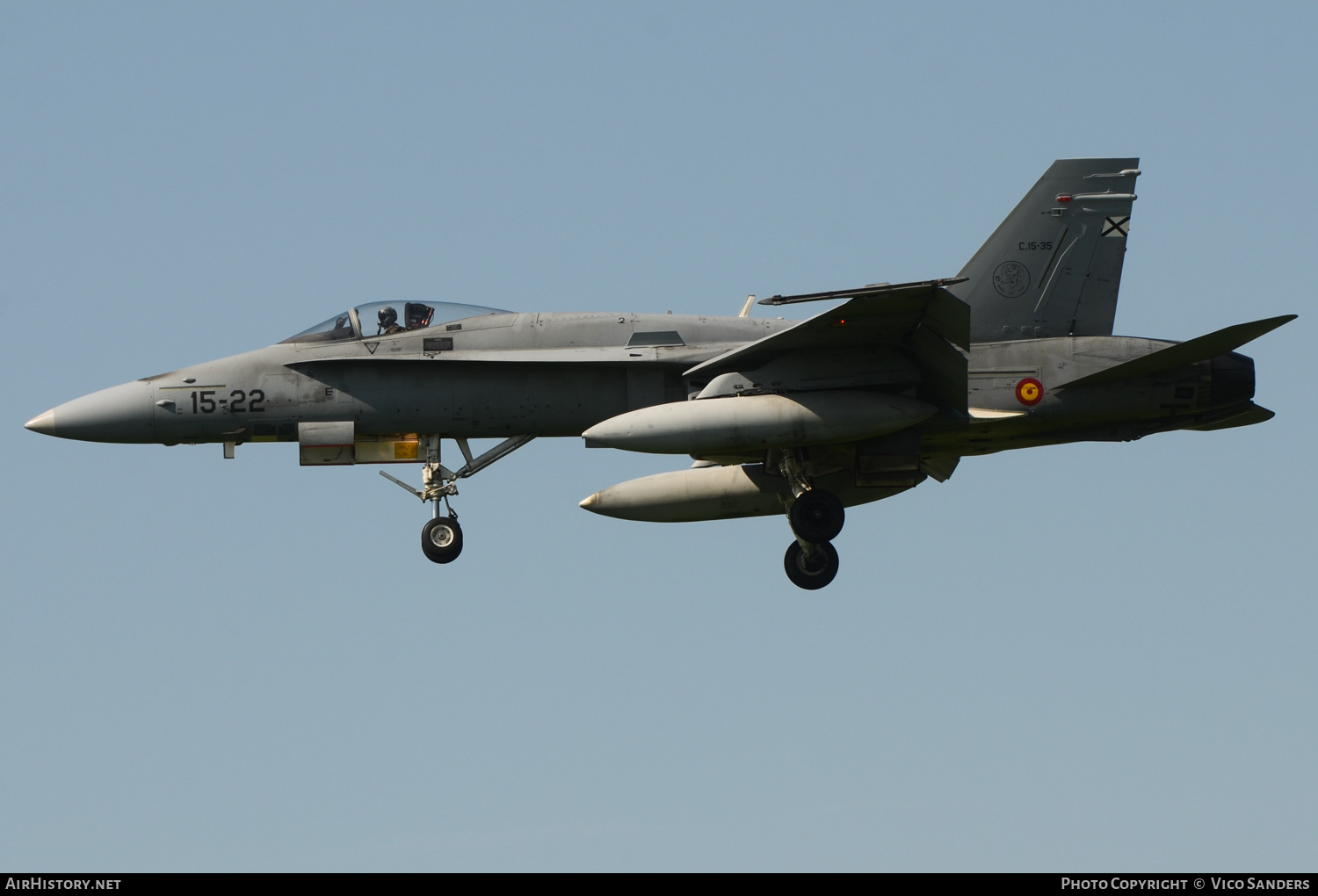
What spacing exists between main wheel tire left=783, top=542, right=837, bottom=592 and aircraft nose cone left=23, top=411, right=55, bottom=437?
30.2 feet

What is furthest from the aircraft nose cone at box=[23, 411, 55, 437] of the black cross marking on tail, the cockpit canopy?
the black cross marking on tail

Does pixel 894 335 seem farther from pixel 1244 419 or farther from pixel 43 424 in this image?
pixel 43 424

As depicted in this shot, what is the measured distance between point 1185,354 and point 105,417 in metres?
12.8

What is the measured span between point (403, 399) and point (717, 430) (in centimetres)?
412

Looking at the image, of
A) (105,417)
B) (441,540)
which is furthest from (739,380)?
(105,417)

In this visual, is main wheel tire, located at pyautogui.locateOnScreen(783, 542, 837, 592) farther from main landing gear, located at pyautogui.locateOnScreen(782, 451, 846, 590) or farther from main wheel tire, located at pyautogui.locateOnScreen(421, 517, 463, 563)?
main wheel tire, located at pyautogui.locateOnScreen(421, 517, 463, 563)

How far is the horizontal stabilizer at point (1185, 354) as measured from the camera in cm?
1986

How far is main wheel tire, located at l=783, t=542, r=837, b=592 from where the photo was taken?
73.3ft

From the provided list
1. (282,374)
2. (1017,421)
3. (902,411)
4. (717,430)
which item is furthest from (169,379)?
(1017,421)

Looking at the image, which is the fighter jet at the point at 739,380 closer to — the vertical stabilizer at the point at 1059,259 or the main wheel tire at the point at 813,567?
the vertical stabilizer at the point at 1059,259

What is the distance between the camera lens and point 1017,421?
2092 centimetres
